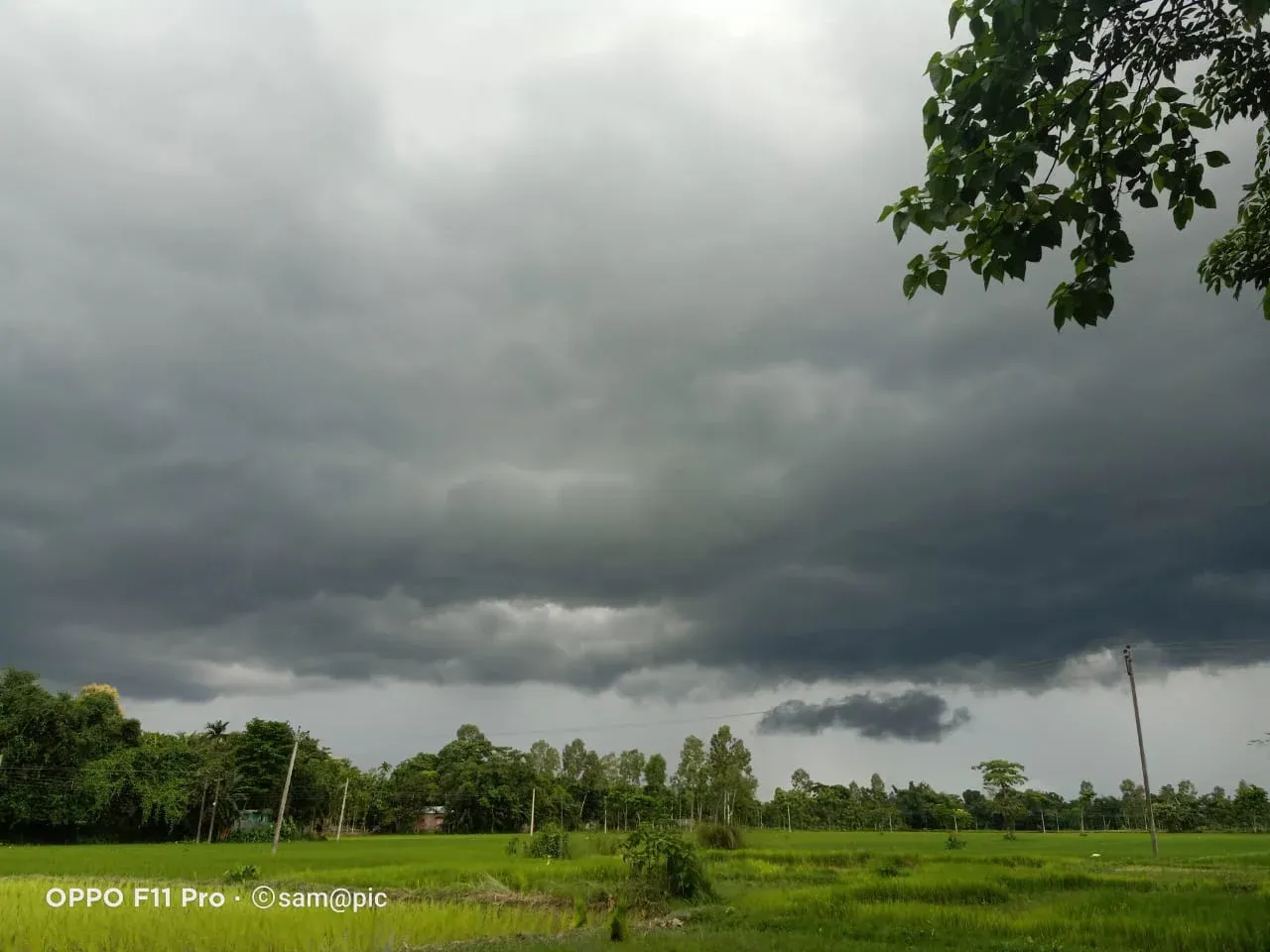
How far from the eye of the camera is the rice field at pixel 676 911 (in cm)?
1320

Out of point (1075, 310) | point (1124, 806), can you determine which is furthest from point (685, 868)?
point (1124, 806)

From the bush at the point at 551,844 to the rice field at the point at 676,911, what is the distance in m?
9.78

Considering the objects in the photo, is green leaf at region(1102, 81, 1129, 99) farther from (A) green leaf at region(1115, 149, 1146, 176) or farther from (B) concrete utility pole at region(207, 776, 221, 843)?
(B) concrete utility pole at region(207, 776, 221, 843)

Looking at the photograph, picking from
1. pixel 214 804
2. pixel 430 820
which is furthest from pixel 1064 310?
pixel 430 820

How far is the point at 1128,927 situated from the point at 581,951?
10.7 metres

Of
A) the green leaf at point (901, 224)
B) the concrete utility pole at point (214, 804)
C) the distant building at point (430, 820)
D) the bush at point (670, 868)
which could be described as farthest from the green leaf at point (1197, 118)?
the distant building at point (430, 820)

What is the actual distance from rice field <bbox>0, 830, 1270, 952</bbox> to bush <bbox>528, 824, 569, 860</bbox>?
9.78 metres

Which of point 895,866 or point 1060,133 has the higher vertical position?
point 1060,133

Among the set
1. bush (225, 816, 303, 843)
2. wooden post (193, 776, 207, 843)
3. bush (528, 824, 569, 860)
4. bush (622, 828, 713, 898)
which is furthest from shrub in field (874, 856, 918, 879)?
wooden post (193, 776, 207, 843)

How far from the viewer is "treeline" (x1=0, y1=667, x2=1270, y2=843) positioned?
5753 centimetres

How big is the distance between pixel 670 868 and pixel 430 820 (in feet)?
289

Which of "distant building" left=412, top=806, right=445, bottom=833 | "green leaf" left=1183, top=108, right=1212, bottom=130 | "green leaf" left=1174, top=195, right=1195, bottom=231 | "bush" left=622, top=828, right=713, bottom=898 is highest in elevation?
"green leaf" left=1183, top=108, right=1212, bottom=130

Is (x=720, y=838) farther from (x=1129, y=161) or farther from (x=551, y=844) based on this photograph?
(x=1129, y=161)

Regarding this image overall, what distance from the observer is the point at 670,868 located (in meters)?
24.5
